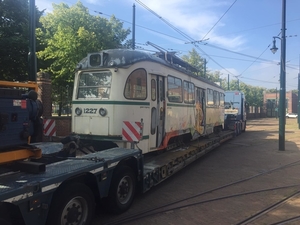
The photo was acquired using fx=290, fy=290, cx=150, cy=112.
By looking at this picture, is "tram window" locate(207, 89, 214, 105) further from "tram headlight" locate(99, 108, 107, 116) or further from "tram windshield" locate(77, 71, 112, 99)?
"tram headlight" locate(99, 108, 107, 116)

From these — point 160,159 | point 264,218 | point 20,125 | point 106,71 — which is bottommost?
point 264,218

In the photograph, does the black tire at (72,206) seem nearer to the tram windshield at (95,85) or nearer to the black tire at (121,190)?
the black tire at (121,190)

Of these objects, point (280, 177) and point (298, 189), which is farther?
point (280, 177)

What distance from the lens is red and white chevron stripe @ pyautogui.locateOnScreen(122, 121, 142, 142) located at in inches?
258

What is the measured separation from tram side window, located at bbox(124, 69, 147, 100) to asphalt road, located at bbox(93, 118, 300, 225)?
2438 mm

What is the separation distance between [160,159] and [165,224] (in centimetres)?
→ 310

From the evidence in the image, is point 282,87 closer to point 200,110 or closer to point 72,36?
point 200,110

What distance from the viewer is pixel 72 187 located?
4.17 meters

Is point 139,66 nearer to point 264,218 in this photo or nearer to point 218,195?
point 218,195

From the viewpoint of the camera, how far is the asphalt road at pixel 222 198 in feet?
17.7

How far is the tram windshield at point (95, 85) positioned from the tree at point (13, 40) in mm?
12864

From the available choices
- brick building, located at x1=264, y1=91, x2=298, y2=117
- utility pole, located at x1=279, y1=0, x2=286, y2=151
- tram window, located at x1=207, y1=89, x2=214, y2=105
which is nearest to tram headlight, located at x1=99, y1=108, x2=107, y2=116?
tram window, located at x1=207, y1=89, x2=214, y2=105

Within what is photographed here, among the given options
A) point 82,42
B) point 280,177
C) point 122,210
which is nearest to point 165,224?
point 122,210

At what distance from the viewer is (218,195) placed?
269 inches
